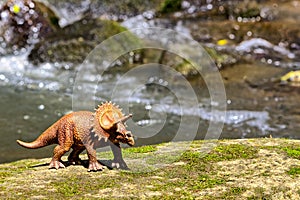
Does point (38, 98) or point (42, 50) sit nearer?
point (38, 98)

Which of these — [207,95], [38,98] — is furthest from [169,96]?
[38,98]

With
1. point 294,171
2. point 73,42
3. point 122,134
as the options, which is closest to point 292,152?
point 294,171

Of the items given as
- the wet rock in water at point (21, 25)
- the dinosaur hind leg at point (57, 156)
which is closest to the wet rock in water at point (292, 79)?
the wet rock in water at point (21, 25)

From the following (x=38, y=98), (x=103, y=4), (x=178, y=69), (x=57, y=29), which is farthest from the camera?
(x=103, y=4)

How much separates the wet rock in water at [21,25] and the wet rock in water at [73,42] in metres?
0.37

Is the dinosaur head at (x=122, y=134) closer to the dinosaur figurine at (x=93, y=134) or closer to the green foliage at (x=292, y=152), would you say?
the dinosaur figurine at (x=93, y=134)

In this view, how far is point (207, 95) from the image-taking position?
417 inches

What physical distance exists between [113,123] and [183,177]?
686 millimetres

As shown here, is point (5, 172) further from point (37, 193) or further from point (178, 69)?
point (178, 69)

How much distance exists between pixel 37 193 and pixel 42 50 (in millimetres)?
8971

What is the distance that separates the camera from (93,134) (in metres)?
4.00

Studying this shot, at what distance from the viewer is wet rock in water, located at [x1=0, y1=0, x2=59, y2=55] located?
12625 millimetres

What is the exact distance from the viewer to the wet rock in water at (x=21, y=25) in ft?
41.4

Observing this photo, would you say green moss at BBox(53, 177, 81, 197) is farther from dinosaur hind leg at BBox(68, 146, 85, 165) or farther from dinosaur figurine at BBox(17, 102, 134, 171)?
dinosaur hind leg at BBox(68, 146, 85, 165)
